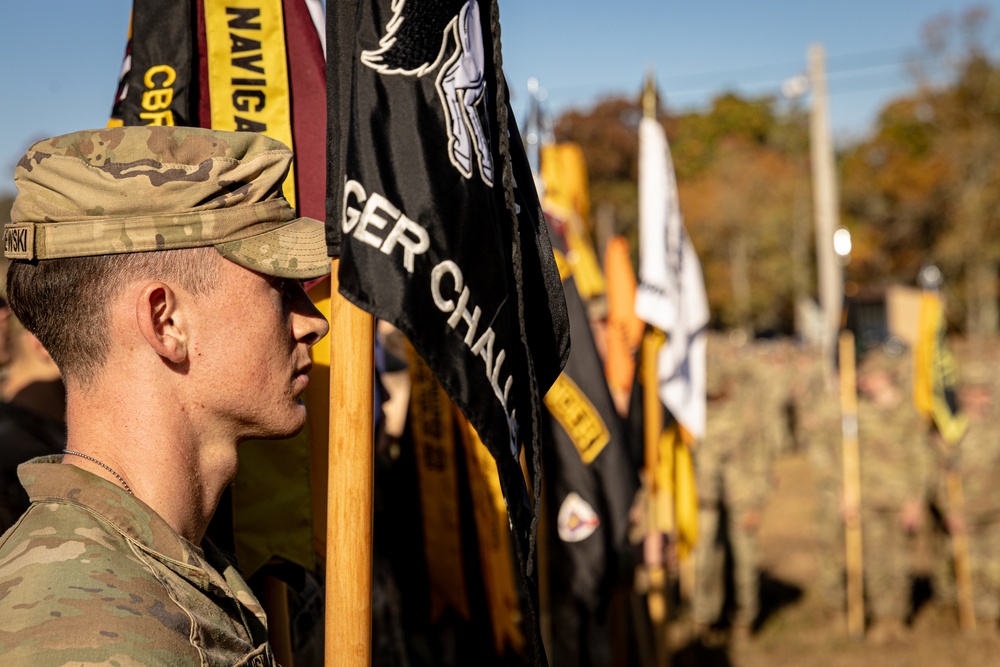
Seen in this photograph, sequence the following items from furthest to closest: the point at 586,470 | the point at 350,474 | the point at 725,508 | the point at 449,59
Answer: the point at 725,508, the point at 586,470, the point at 449,59, the point at 350,474

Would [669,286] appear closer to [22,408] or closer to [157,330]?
[22,408]

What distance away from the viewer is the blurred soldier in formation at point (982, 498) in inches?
330

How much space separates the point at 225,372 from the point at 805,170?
46630 millimetres

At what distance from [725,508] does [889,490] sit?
137 centimetres

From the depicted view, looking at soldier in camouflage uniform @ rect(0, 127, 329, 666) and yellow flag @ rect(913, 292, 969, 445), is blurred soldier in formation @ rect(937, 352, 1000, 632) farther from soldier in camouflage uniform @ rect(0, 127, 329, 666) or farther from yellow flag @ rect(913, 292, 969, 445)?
soldier in camouflage uniform @ rect(0, 127, 329, 666)

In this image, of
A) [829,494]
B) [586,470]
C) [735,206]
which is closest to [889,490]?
[829,494]

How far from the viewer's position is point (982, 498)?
8406 millimetres

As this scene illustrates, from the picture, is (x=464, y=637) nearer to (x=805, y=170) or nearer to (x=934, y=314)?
(x=934, y=314)

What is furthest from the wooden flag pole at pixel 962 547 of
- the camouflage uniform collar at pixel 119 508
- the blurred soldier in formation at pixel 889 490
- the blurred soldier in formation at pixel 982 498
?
the camouflage uniform collar at pixel 119 508

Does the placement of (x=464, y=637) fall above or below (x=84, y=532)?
below

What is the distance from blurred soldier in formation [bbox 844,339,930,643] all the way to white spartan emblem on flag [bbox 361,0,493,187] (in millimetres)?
7536

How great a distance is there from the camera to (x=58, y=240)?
151 centimetres

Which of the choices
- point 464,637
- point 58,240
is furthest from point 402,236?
point 464,637

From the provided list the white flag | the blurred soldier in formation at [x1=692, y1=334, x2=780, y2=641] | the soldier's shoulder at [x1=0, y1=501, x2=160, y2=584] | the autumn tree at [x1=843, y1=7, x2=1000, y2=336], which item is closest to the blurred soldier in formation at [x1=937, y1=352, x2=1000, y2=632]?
the blurred soldier in formation at [x1=692, y1=334, x2=780, y2=641]
